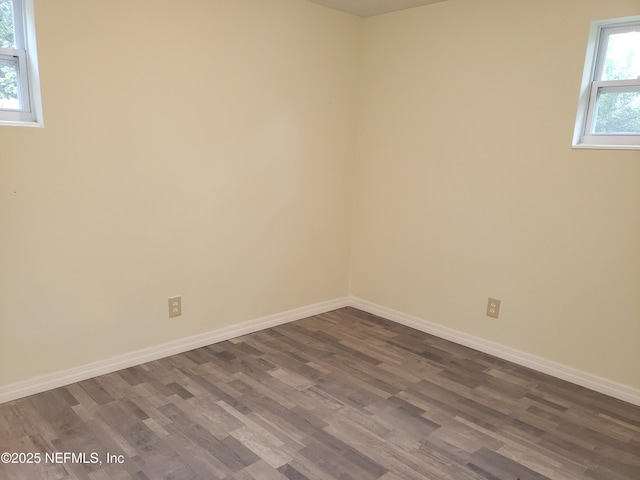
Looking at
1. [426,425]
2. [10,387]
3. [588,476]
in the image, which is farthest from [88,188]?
[588,476]

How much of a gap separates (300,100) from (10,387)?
2.45 meters

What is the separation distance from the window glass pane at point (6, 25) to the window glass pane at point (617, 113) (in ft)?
10.1

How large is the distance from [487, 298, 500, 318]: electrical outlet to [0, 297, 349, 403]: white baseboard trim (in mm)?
1278

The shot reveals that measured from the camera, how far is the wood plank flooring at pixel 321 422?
6.37 feet

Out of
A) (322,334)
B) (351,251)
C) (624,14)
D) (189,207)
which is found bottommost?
(322,334)

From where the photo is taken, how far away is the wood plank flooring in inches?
76.4

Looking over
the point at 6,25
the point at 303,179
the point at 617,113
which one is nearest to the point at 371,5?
the point at 303,179

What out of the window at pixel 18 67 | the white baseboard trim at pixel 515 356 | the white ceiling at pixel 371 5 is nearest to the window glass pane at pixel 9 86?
the window at pixel 18 67

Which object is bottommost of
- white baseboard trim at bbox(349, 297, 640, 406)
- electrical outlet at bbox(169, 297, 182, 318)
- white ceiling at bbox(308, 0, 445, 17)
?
white baseboard trim at bbox(349, 297, 640, 406)

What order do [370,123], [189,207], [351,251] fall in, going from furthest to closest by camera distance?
1. [351,251]
2. [370,123]
3. [189,207]

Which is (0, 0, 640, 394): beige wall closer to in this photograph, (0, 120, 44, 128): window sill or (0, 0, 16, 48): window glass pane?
(0, 120, 44, 128): window sill

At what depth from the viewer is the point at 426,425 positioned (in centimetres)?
227

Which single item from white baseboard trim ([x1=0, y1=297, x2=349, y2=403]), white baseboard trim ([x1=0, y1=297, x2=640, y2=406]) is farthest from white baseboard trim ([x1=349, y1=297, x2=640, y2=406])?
white baseboard trim ([x1=0, y1=297, x2=349, y2=403])

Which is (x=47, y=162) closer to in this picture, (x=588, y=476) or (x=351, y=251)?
(x=351, y=251)
